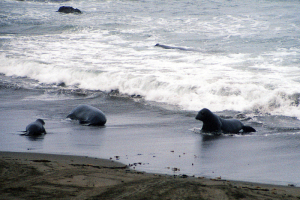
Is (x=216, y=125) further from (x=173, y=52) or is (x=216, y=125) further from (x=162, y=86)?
(x=173, y=52)

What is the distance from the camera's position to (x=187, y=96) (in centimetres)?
1189

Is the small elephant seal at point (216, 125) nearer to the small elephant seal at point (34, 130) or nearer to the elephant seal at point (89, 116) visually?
the elephant seal at point (89, 116)

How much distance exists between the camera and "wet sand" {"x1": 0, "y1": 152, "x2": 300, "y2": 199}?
13.1 ft

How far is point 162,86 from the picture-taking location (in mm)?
12734

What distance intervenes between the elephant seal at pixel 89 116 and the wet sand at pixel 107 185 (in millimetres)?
3238

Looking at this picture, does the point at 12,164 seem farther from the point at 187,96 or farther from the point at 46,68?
the point at 46,68

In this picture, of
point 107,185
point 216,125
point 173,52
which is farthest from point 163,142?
point 173,52

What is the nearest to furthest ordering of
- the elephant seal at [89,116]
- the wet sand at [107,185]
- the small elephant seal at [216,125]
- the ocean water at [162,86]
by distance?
the wet sand at [107,185]
the ocean water at [162,86]
the small elephant seal at [216,125]
the elephant seal at [89,116]

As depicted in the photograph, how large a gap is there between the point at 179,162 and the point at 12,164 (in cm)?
244

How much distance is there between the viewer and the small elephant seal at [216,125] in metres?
8.05

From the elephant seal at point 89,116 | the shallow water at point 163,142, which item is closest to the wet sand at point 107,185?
the shallow water at point 163,142

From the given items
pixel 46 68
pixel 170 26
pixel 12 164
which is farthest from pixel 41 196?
pixel 170 26

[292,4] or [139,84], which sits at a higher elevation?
[292,4]

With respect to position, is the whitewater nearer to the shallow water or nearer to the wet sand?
the shallow water
